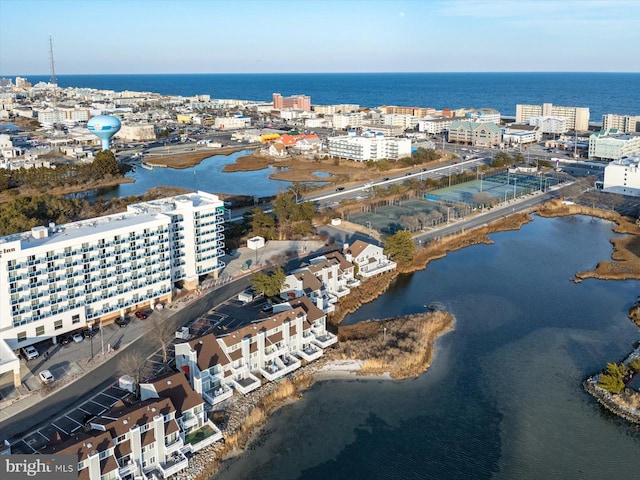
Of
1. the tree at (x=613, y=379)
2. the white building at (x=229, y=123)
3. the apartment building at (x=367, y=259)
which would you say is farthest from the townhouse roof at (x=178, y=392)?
the white building at (x=229, y=123)

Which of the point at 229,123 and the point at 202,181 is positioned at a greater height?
the point at 229,123

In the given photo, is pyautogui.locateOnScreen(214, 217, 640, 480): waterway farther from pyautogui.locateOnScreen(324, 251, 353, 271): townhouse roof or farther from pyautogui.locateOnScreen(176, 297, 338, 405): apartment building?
Result: pyautogui.locateOnScreen(324, 251, 353, 271): townhouse roof

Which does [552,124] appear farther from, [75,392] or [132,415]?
[132,415]

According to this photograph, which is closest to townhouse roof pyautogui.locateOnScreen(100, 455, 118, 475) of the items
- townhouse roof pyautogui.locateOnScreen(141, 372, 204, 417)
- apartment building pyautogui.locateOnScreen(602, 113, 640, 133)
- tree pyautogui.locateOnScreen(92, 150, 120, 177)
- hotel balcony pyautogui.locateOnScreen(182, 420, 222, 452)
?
hotel balcony pyautogui.locateOnScreen(182, 420, 222, 452)

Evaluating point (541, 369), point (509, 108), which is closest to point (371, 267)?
point (541, 369)

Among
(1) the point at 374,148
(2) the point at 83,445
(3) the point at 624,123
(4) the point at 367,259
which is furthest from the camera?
(3) the point at 624,123

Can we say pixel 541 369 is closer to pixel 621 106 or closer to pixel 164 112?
pixel 164 112

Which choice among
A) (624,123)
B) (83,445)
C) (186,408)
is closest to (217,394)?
(186,408)
